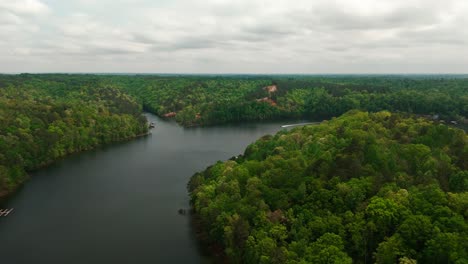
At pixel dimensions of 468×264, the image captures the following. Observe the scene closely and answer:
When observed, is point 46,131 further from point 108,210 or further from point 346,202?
point 346,202

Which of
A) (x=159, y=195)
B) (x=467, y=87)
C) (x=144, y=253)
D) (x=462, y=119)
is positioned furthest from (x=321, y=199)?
(x=467, y=87)

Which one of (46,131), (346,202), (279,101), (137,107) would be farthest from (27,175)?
→ (279,101)

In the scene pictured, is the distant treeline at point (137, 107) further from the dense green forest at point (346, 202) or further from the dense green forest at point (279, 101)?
the dense green forest at point (346, 202)

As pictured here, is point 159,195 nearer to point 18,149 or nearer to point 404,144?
point 18,149

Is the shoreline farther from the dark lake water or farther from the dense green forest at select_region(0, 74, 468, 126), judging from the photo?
the dense green forest at select_region(0, 74, 468, 126)

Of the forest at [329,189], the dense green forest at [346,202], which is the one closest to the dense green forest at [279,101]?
the forest at [329,189]
